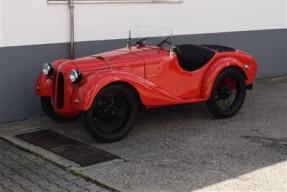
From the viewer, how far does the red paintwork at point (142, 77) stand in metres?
5.88

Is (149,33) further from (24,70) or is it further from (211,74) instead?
(24,70)

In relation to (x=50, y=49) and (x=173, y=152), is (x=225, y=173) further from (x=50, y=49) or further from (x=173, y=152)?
(x=50, y=49)

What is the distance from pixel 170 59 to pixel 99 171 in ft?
6.30

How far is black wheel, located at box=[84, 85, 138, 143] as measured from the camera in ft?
19.2

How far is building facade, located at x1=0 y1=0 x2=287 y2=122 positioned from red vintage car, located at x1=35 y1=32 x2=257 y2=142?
581mm

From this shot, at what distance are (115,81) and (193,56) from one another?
59.4 inches

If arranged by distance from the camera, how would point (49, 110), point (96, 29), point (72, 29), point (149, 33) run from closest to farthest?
1. point (49, 110)
2. point (72, 29)
3. point (96, 29)
4. point (149, 33)

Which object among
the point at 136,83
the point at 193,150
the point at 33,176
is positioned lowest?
the point at 33,176

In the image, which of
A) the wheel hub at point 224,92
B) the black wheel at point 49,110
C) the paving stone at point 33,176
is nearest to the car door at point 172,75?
the wheel hub at point 224,92

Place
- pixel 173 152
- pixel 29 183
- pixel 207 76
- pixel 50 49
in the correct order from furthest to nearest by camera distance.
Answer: pixel 50 49 → pixel 207 76 → pixel 173 152 → pixel 29 183

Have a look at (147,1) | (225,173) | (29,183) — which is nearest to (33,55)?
(147,1)

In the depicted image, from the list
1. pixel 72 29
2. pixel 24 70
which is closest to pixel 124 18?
pixel 72 29

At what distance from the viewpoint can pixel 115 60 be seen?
623 cm

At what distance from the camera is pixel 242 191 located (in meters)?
4.66
